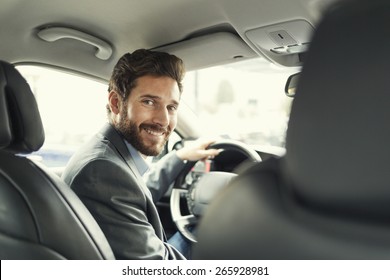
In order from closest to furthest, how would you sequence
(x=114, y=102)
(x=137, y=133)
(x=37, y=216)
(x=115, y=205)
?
(x=37, y=216) < (x=115, y=205) < (x=137, y=133) < (x=114, y=102)

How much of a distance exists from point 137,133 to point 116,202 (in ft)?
1.23

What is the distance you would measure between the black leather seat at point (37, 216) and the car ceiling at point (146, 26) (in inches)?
23.0

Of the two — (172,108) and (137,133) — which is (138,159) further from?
(172,108)

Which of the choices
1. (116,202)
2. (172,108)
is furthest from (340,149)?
(172,108)

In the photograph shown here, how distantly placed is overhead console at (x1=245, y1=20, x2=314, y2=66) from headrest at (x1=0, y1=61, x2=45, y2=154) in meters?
0.81

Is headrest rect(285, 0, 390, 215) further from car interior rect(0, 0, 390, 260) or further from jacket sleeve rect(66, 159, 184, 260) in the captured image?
jacket sleeve rect(66, 159, 184, 260)

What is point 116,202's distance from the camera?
1.40 meters

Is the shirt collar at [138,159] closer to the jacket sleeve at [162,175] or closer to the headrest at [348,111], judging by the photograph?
the jacket sleeve at [162,175]

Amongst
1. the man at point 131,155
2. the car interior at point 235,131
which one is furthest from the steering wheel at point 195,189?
the man at point 131,155

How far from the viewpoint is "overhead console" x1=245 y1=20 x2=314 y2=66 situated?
1584mm

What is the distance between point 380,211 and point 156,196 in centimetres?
164

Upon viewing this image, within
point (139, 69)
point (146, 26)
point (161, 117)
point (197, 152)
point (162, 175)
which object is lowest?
point (162, 175)

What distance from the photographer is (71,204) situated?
3.86 ft

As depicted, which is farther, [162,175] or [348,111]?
[162,175]
